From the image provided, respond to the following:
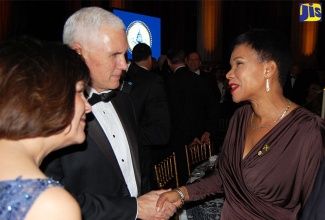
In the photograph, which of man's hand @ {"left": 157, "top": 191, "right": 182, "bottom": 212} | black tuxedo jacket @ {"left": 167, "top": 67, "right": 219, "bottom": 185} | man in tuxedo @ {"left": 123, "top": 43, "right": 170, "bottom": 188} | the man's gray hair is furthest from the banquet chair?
the man's gray hair

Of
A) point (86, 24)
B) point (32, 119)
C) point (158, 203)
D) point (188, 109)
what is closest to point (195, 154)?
point (188, 109)

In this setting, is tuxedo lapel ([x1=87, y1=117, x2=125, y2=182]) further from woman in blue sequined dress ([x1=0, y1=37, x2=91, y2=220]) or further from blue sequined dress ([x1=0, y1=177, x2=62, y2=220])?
blue sequined dress ([x1=0, y1=177, x2=62, y2=220])

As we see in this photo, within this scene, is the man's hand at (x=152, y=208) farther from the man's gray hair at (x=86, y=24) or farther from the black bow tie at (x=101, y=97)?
the man's gray hair at (x=86, y=24)

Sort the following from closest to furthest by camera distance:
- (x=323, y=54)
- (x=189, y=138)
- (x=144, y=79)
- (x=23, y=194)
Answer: (x=23, y=194), (x=144, y=79), (x=189, y=138), (x=323, y=54)

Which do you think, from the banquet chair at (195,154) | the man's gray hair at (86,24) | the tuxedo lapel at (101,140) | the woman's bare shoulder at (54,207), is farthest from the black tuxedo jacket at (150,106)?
the woman's bare shoulder at (54,207)

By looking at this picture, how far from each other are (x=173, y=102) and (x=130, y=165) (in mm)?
2709

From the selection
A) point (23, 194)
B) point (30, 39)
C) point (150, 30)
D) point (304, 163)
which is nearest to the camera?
point (23, 194)

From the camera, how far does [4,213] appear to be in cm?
85

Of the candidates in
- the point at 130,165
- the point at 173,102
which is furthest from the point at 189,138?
the point at 130,165

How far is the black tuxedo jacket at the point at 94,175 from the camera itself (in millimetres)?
1528

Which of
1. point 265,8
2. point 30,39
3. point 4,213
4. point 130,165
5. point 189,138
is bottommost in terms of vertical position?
point 189,138

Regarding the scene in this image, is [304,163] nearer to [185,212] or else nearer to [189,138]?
[185,212]

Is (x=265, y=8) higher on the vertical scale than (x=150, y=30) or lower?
higher

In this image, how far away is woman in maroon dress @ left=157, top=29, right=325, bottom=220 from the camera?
1.64 m
